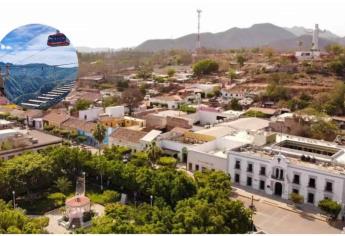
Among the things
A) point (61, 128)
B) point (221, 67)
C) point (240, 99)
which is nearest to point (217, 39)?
point (221, 67)

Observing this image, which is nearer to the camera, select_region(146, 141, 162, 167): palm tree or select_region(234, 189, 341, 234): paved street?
select_region(234, 189, 341, 234): paved street

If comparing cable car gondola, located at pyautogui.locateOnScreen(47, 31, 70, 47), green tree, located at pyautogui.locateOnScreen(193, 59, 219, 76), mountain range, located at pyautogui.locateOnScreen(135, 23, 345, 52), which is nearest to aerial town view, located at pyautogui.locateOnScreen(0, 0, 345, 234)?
cable car gondola, located at pyautogui.locateOnScreen(47, 31, 70, 47)

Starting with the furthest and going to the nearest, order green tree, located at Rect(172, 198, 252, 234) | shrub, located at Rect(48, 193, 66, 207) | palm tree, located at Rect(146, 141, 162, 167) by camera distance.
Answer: palm tree, located at Rect(146, 141, 162, 167) → shrub, located at Rect(48, 193, 66, 207) → green tree, located at Rect(172, 198, 252, 234)

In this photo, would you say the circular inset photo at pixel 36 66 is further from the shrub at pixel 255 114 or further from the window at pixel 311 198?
the shrub at pixel 255 114

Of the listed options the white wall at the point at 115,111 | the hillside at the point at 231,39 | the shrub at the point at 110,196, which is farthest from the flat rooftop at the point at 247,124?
the hillside at the point at 231,39

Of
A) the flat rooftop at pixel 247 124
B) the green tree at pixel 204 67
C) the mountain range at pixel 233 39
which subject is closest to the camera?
the flat rooftop at pixel 247 124

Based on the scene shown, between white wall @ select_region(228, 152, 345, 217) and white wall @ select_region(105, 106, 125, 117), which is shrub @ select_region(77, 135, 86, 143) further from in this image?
white wall @ select_region(228, 152, 345, 217)

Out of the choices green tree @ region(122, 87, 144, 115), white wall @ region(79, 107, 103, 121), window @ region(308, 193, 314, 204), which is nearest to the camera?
window @ region(308, 193, 314, 204)
